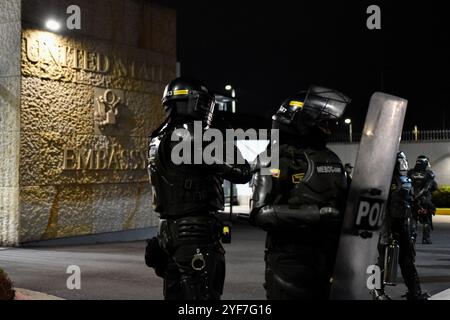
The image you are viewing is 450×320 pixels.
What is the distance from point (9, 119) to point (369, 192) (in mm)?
9098

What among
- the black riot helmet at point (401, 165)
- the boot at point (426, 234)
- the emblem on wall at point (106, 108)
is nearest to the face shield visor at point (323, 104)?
the black riot helmet at point (401, 165)

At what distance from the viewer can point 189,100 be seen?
5121mm

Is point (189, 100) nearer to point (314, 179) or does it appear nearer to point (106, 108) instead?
point (314, 179)

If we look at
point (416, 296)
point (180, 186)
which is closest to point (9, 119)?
point (180, 186)

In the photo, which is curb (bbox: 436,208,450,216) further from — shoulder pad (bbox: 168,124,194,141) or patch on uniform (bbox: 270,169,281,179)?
patch on uniform (bbox: 270,169,281,179)

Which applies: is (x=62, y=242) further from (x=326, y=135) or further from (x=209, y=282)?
(x=326, y=135)

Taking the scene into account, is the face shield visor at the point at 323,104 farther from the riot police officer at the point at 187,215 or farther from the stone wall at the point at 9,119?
the stone wall at the point at 9,119

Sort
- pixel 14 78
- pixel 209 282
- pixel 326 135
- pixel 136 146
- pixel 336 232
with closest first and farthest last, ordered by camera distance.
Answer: pixel 336 232
pixel 326 135
pixel 209 282
pixel 14 78
pixel 136 146

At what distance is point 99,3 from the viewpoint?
1281 centimetres

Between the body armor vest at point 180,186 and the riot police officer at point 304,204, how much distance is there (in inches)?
34.1

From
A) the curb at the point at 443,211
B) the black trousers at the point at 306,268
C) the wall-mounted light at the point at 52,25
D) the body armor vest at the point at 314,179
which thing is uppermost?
the wall-mounted light at the point at 52,25

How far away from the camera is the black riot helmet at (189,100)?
5113mm
